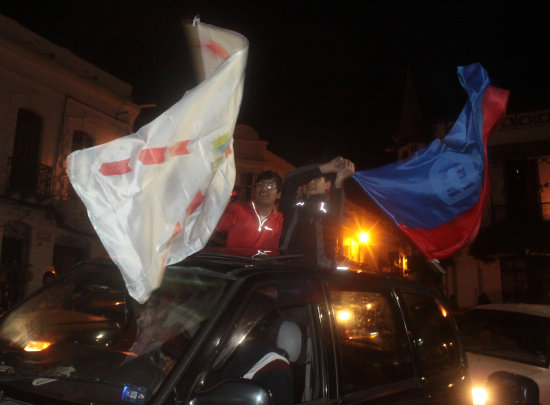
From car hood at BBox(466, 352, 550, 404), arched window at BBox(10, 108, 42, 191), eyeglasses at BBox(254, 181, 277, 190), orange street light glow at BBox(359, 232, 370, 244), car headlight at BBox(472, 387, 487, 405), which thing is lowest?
car headlight at BBox(472, 387, 487, 405)

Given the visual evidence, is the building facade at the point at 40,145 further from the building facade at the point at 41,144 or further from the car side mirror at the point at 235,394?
the car side mirror at the point at 235,394

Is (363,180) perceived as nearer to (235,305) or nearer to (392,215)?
(392,215)

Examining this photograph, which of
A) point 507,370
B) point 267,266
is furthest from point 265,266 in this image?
point 507,370

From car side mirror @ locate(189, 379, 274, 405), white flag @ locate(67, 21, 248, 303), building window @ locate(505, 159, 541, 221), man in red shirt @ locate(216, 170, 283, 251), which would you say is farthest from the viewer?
building window @ locate(505, 159, 541, 221)

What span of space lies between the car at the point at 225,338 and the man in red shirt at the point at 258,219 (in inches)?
47.8

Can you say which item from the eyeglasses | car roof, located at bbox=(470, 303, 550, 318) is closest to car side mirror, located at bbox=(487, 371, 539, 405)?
car roof, located at bbox=(470, 303, 550, 318)

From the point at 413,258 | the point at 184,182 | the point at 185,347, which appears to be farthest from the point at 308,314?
the point at 413,258

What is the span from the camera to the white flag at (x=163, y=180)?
221 cm

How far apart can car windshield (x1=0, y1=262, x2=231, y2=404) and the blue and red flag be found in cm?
274

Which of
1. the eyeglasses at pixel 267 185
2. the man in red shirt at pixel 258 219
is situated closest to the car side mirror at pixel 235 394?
the man in red shirt at pixel 258 219

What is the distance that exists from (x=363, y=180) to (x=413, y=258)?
741 inches

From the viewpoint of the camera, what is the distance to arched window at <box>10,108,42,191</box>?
53.9ft

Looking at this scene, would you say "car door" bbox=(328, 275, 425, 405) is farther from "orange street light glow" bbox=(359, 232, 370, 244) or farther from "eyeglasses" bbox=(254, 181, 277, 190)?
"orange street light glow" bbox=(359, 232, 370, 244)

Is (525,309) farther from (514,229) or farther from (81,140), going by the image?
(514,229)
